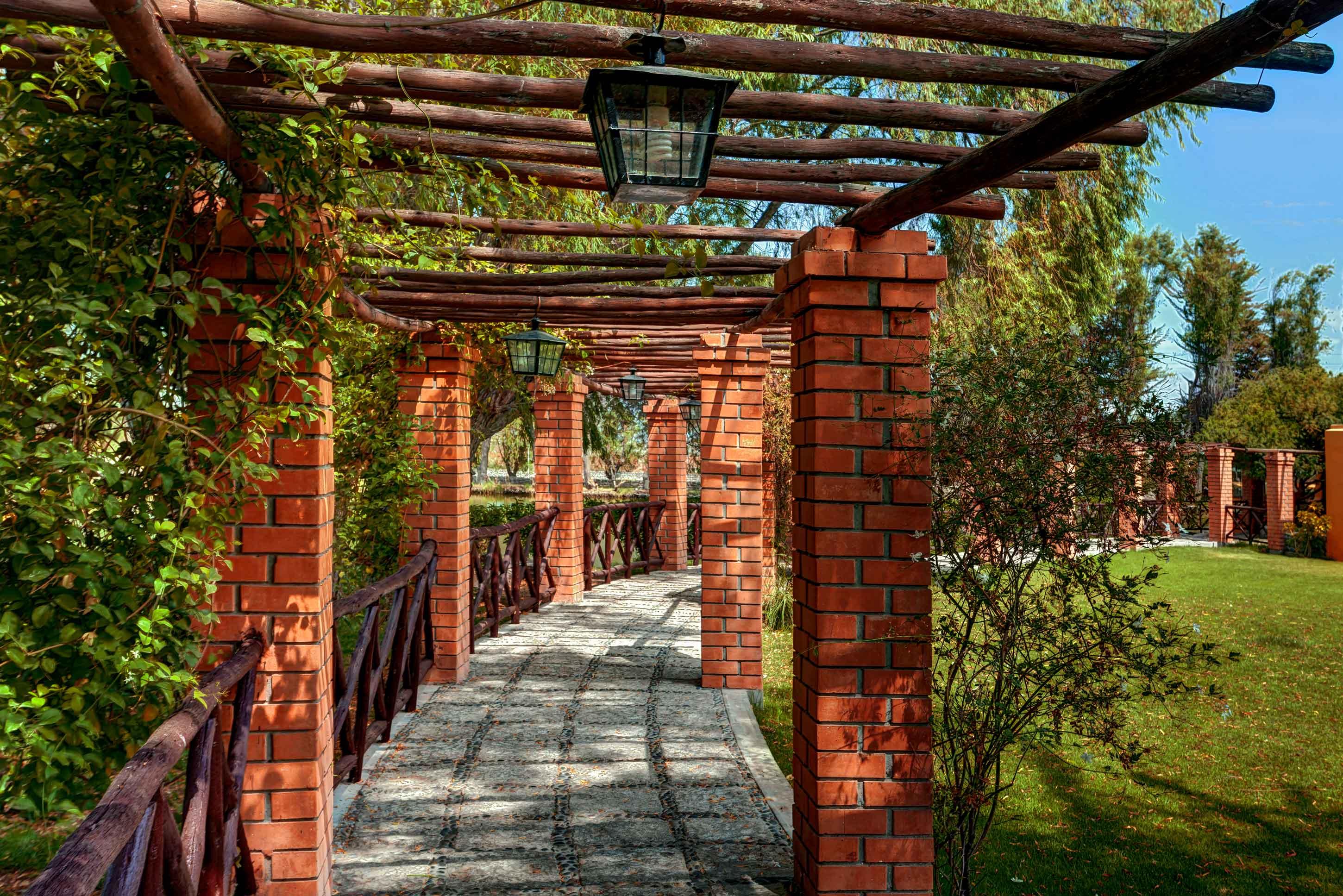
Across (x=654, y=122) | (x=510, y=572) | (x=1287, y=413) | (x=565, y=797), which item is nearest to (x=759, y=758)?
(x=565, y=797)

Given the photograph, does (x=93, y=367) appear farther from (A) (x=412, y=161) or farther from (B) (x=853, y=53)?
(B) (x=853, y=53)

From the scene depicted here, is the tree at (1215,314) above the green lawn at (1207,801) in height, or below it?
above

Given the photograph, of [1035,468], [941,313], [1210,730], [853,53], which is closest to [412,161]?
[853,53]

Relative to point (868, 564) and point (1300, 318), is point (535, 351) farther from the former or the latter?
point (1300, 318)

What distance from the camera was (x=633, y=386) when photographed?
1029 cm

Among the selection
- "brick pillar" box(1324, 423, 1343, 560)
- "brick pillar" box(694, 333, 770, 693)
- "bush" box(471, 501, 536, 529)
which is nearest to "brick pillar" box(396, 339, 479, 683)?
"brick pillar" box(694, 333, 770, 693)

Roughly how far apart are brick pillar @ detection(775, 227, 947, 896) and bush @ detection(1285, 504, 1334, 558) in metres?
19.4

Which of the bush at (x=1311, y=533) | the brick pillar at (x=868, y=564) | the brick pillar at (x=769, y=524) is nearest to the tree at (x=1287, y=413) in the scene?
the bush at (x=1311, y=533)

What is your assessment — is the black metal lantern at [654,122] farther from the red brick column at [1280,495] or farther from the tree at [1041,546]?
the red brick column at [1280,495]

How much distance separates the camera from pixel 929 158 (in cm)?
304

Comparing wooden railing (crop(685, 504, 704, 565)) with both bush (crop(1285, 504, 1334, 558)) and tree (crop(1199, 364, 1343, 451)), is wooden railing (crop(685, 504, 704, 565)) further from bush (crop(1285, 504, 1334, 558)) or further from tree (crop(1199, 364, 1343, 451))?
tree (crop(1199, 364, 1343, 451))

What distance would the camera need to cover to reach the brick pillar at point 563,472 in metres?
10.2

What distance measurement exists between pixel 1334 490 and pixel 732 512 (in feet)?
56.4

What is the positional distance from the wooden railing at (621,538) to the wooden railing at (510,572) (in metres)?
1.04
